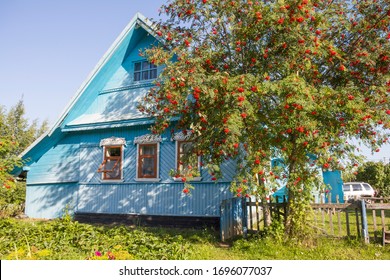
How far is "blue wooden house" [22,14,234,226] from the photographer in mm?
12289

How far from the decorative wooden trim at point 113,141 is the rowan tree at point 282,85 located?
18.0 ft

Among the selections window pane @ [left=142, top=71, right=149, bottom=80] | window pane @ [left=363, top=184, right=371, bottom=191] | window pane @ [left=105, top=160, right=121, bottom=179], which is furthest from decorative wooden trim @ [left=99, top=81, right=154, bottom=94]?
window pane @ [left=363, top=184, right=371, bottom=191]

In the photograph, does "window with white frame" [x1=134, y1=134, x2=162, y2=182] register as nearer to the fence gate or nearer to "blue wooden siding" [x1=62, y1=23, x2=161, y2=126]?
"blue wooden siding" [x1=62, y1=23, x2=161, y2=126]

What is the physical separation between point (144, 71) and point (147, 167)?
13.8ft

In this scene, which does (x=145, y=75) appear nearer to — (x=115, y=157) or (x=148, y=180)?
(x=115, y=157)

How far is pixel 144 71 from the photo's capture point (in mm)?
13750

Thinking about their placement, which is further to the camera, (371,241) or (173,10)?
(173,10)

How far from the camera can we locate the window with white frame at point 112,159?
13.5 metres

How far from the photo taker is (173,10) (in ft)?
29.2

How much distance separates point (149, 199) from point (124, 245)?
454 cm

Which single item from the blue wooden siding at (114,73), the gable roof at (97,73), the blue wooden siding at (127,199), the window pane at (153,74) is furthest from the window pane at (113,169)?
the window pane at (153,74)

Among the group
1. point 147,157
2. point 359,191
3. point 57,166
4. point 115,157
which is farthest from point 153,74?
point 359,191

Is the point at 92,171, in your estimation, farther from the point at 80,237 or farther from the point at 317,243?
the point at 317,243
